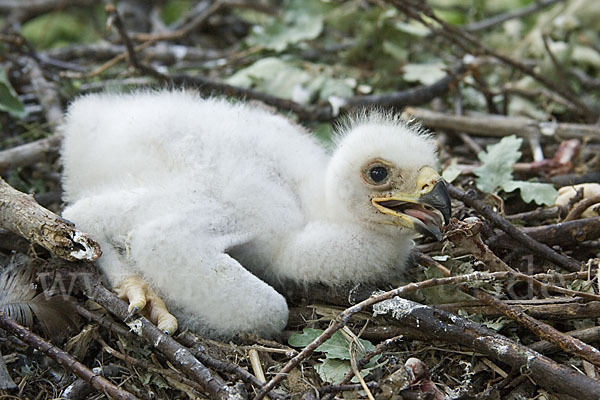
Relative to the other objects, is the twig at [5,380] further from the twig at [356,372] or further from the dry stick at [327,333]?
the twig at [356,372]

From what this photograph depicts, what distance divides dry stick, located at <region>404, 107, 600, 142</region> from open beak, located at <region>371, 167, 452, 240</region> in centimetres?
98

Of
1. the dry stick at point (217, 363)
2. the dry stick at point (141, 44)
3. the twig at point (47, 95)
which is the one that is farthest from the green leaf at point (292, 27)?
the dry stick at point (217, 363)

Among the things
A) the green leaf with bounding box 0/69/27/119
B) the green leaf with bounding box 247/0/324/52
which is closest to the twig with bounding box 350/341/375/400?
the green leaf with bounding box 0/69/27/119

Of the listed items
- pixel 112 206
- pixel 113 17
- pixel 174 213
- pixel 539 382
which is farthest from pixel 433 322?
pixel 113 17

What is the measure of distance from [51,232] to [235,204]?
0.62 m

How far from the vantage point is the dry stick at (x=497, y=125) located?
10.5 feet

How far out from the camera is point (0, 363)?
6.88ft

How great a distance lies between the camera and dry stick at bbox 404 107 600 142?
3191 millimetres

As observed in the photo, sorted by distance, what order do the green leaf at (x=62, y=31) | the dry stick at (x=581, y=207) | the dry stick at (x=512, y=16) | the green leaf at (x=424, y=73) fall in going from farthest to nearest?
the green leaf at (x=62, y=31) → the dry stick at (x=512, y=16) → the green leaf at (x=424, y=73) → the dry stick at (x=581, y=207)

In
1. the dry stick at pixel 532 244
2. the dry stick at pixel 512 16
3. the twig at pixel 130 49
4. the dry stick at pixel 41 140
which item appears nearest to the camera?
the dry stick at pixel 532 244

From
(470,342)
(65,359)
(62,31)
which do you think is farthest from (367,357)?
(62,31)

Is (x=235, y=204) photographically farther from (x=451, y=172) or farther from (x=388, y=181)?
(x=451, y=172)

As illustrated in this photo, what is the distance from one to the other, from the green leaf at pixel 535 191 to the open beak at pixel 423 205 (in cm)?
61

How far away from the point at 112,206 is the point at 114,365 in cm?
55
